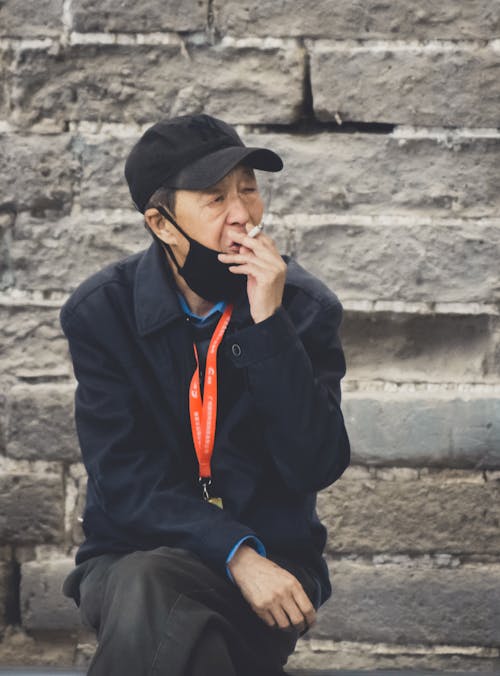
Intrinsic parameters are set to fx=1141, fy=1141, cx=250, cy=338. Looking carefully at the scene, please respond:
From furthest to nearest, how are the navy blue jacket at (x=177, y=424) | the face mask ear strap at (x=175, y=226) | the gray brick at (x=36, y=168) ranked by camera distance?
the gray brick at (x=36, y=168) < the face mask ear strap at (x=175, y=226) < the navy blue jacket at (x=177, y=424)

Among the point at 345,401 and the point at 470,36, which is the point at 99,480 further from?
the point at 470,36

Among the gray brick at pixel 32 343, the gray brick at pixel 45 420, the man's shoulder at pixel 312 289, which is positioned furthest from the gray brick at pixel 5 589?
the man's shoulder at pixel 312 289

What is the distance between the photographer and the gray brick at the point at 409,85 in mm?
3102

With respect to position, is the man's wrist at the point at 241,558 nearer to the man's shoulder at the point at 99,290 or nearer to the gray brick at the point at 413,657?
the man's shoulder at the point at 99,290

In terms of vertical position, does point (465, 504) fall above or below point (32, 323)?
below

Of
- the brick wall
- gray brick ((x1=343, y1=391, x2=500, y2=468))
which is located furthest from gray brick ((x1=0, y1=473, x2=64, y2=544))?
gray brick ((x1=343, y1=391, x2=500, y2=468))

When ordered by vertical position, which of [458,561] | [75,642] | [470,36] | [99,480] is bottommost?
[75,642]

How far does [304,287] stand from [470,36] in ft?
3.59

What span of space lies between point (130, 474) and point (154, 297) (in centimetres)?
37

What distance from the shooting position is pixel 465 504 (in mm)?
3191

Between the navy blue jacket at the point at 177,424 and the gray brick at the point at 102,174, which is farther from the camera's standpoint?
the gray brick at the point at 102,174

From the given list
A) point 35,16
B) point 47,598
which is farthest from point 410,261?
point 47,598

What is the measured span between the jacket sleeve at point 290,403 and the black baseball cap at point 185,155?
0.32 metres

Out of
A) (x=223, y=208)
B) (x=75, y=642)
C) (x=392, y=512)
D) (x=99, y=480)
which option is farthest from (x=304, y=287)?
(x=75, y=642)
